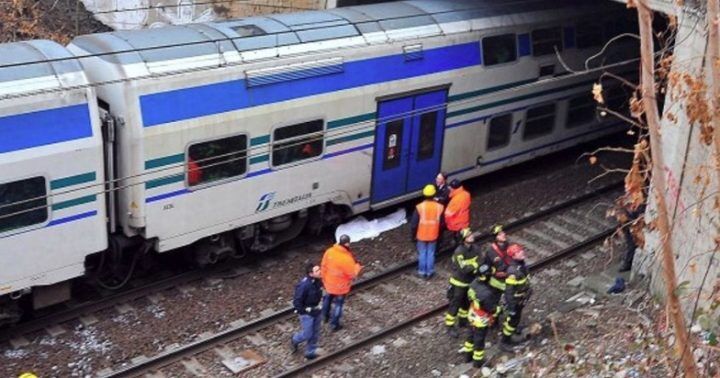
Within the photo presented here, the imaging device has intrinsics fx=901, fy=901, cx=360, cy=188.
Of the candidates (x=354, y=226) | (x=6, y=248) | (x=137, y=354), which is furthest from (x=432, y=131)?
(x=6, y=248)

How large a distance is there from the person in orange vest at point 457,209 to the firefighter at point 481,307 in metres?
2.79

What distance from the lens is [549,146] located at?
18.1 metres

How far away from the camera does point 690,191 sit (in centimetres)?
1176

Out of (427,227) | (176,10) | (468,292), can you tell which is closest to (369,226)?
(427,227)

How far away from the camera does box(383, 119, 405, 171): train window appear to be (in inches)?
576

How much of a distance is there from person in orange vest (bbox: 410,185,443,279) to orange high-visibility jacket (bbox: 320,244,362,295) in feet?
6.26

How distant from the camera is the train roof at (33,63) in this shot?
1057 centimetres

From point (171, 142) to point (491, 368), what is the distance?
198 inches

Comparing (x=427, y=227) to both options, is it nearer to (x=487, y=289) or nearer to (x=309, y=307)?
(x=487, y=289)

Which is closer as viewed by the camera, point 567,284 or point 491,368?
point 491,368

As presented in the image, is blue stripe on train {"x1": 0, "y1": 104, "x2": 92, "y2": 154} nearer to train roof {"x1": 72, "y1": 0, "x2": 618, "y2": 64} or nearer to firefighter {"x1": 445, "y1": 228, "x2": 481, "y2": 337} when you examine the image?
train roof {"x1": 72, "y1": 0, "x2": 618, "y2": 64}

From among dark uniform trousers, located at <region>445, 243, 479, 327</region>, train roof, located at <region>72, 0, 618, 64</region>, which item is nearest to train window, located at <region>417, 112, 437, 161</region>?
train roof, located at <region>72, 0, 618, 64</region>

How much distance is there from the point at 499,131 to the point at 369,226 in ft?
10.5

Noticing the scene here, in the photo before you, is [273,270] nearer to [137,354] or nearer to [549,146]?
[137,354]
